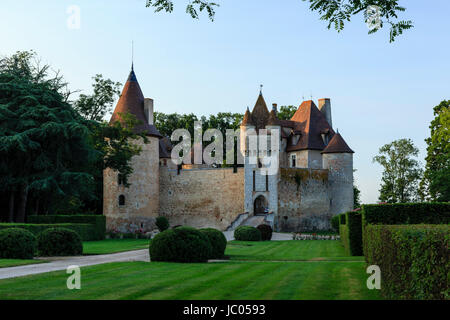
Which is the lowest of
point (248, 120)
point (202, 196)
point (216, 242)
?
point (216, 242)

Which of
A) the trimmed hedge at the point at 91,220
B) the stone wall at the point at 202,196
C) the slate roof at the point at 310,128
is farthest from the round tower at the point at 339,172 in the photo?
the trimmed hedge at the point at 91,220

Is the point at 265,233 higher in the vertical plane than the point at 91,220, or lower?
lower

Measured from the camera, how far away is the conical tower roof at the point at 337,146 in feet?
143

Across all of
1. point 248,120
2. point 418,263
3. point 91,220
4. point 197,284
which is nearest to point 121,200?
point 91,220

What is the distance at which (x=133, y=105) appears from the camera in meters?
41.3

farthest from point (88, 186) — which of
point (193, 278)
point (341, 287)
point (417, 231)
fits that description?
point (417, 231)

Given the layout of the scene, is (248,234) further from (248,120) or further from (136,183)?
(248,120)

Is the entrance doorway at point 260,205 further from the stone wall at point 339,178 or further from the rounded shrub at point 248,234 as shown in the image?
the rounded shrub at point 248,234

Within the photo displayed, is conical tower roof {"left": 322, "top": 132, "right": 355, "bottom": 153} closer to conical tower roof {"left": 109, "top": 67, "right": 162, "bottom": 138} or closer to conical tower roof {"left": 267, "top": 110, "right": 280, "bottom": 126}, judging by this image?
conical tower roof {"left": 267, "top": 110, "right": 280, "bottom": 126}

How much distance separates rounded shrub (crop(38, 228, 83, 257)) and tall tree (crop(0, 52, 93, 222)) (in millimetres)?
10905

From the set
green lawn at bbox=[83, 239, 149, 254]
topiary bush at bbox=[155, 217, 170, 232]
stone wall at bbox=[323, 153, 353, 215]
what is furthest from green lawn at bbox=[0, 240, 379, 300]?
stone wall at bbox=[323, 153, 353, 215]

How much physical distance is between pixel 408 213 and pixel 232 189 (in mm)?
28099

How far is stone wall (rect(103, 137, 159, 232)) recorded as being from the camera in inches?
1574
